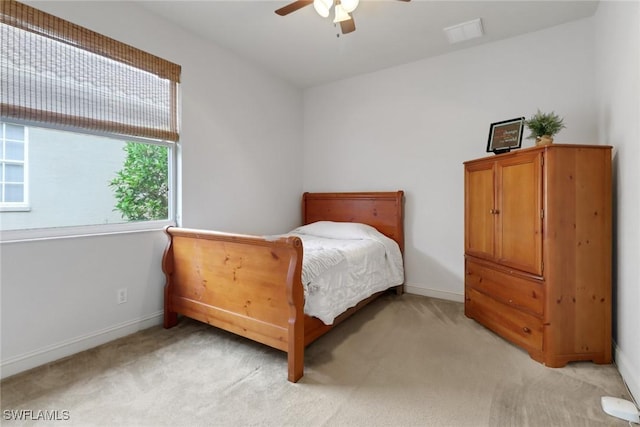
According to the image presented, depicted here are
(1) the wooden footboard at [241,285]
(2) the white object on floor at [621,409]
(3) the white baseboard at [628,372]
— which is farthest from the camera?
(1) the wooden footboard at [241,285]

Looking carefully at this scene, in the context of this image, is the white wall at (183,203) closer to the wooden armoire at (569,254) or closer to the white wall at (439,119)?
the white wall at (439,119)

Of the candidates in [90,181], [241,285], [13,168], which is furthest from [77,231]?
[241,285]

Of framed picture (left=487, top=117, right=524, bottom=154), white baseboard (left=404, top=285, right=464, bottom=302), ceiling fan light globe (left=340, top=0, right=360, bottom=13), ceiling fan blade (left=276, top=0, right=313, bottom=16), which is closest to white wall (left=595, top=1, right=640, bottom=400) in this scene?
framed picture (left=487, top=117, right=524, bottom=154)

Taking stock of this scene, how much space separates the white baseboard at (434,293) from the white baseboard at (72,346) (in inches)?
99.0

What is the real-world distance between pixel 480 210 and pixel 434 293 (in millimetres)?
1171

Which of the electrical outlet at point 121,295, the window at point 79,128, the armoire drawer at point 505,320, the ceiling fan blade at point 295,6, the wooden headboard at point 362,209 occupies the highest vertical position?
the ceiling fan blade at point 295,6

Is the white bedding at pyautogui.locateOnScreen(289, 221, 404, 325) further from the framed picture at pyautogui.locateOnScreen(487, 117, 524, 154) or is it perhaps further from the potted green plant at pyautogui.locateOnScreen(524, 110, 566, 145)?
the potted green plant at pyautogui.locateOnScreen(524, 110, 566, 145)

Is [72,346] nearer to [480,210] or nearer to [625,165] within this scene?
[480,210]

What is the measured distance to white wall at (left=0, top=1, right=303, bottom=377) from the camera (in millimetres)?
1868

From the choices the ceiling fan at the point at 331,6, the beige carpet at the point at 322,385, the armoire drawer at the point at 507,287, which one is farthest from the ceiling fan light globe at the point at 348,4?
the beige carpet at the point at 322,385

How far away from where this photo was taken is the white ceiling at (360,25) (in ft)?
7.73

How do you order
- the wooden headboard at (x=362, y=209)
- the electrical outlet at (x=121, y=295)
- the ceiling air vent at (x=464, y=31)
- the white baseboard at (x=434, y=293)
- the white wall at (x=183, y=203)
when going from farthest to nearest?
the wooden headboard at (x=362, y=209) < the white baseboard at (x=434, y=293) < the ceiling air vent at (x=464, y=31) < the electrical outlet at (x=121, y=295) < the white wall at (x=183, y=203)

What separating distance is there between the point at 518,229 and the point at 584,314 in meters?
0.64

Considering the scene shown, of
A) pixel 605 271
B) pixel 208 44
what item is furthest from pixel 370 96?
pixel 605 271
